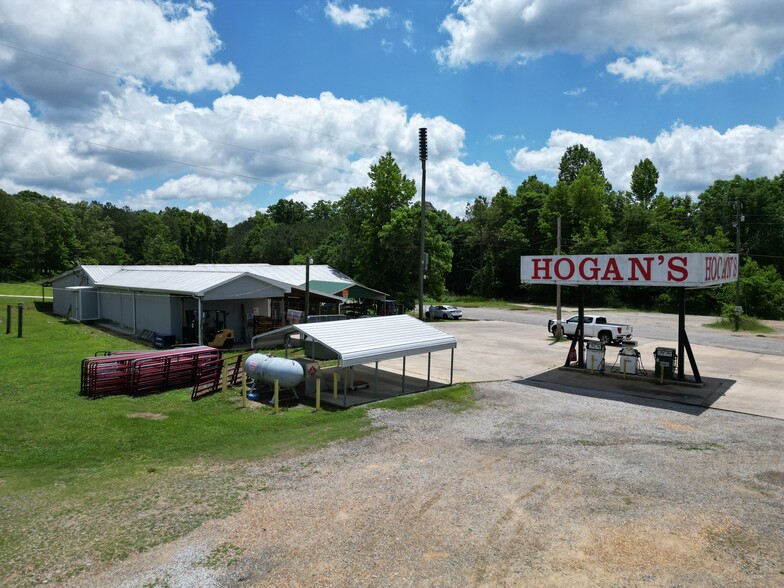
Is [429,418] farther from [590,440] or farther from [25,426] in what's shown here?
[25,426]

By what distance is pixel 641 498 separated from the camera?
8.76 meters

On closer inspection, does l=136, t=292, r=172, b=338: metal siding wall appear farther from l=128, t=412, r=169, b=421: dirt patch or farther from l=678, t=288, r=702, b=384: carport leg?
l=678, t=288, r=702, b=384: carport leg

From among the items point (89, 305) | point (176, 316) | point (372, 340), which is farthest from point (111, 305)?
point (372, 340)

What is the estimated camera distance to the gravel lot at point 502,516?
6.50 m

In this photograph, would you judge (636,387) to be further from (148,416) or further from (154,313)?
(154,313)

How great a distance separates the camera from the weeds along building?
26.1 m

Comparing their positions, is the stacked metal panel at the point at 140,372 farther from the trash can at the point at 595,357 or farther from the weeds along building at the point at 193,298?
the trash can at the point at 595,357

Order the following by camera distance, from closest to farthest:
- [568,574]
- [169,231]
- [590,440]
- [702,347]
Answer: [568,574] < [590,440] < [702,347] < [169,231]

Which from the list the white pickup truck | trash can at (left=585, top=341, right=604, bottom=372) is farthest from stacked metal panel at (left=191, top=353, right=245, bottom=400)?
the white pickup truck

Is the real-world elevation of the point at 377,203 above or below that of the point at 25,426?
above

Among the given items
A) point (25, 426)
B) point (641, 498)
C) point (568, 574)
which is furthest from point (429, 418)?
point (25, 426)

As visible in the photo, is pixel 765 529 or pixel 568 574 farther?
pixel 765 529

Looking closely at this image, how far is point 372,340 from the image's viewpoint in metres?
16.1

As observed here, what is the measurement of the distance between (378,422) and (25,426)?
8329 millimetres
